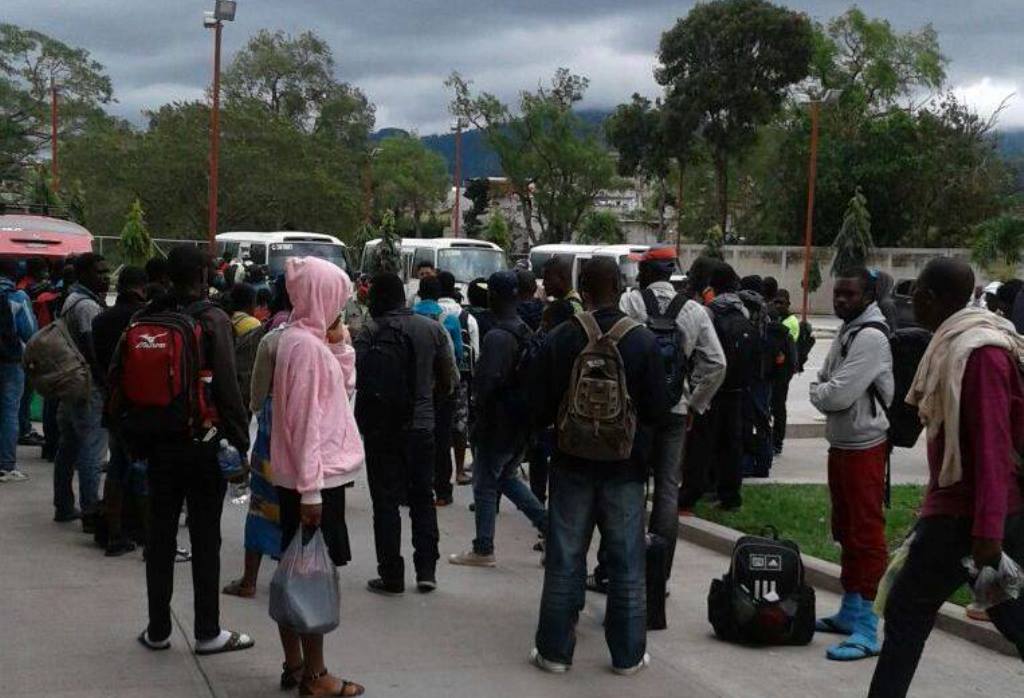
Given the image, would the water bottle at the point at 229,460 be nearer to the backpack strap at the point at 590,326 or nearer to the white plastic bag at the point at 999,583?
the backpack strap at the point at 590,326

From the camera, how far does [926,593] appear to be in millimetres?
4531

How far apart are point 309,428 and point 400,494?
6.61ft

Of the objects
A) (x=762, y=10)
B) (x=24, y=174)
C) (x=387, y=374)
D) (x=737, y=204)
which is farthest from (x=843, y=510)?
(x=737, y=204)

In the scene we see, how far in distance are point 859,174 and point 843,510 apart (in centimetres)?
5324

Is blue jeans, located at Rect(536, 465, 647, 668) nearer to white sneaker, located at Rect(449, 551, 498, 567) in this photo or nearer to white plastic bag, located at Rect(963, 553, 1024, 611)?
white plastic bag, located at Rect(963, 553, 1024, 611)

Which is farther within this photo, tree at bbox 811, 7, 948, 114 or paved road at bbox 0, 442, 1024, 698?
tree at bbox 811, 7, 948, 114

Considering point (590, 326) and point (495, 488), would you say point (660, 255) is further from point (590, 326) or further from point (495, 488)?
point (590, 326)

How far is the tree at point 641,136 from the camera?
58.1 metres

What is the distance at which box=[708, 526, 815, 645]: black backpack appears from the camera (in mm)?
6426

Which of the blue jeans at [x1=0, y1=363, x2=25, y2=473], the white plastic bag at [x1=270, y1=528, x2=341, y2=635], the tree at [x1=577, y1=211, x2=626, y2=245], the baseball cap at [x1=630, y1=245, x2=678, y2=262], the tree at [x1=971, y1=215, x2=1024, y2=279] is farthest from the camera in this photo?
the tree at [x1=577, y1=211, x2=626, y2=245]

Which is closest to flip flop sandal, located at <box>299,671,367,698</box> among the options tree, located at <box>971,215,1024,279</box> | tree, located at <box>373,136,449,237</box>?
tree, located at <box>971,215,1024,279</box>

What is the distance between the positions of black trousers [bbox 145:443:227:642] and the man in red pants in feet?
9.85

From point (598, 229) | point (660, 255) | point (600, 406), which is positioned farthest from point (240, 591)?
point (598, 229)

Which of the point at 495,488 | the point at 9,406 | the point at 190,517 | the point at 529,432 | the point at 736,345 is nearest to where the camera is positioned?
the point at 190,517
